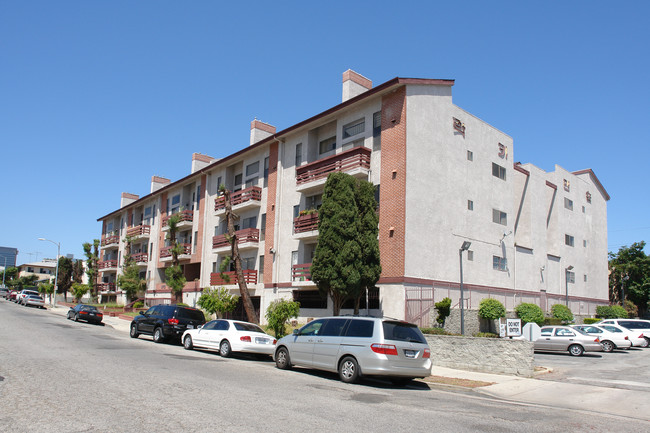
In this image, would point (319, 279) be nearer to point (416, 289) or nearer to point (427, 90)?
point (416, 289)

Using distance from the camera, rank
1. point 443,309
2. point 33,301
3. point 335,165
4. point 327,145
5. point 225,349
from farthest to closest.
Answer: point 33,301
point 327,145
point 335,165
point 443,309
point 225,349

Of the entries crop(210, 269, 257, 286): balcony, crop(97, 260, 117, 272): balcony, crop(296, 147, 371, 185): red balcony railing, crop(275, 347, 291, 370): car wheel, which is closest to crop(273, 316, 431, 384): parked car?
crop(275, 347, 291, 370): car wheel

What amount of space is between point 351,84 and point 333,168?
19.4 ft

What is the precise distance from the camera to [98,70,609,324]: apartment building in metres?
26.0

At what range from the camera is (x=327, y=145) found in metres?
32.2

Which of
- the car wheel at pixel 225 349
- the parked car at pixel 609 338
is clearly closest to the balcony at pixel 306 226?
the car wheel at pixel 225 349

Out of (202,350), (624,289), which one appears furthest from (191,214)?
(624,289)

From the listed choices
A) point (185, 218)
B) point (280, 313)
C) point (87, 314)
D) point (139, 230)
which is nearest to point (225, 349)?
point (280, 313)

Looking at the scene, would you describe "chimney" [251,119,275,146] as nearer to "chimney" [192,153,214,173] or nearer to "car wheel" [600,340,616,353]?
"chimney" [192,153,214,173]

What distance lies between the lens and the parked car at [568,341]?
23.8 metres

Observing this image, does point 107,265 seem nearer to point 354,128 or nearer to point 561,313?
point 354,128

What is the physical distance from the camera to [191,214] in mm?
44438

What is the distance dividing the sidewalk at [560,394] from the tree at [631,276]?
45.8 meters

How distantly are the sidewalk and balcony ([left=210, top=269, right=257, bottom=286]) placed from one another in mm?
20088
